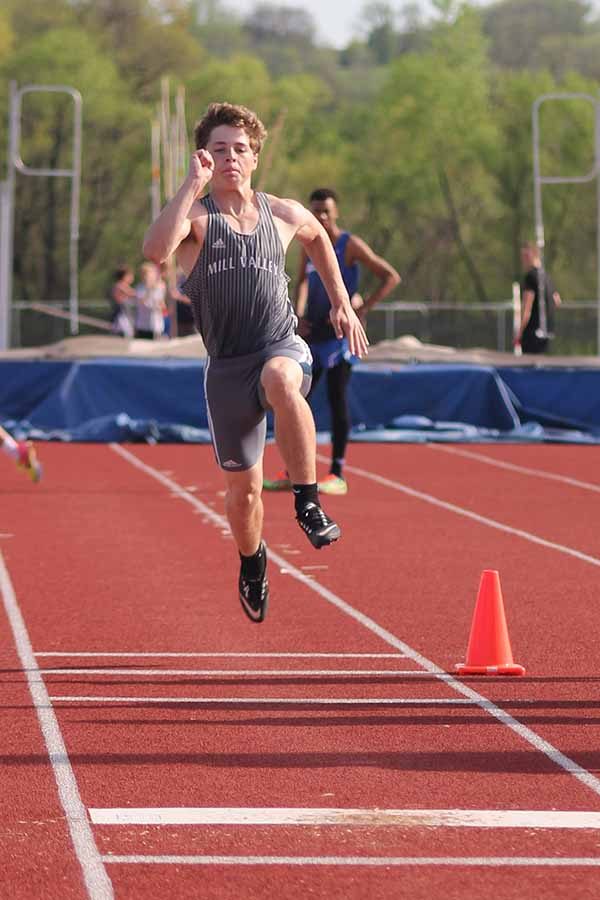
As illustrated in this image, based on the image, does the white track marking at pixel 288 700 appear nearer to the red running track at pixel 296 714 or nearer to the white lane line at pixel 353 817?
the red running track at pixel 296 714

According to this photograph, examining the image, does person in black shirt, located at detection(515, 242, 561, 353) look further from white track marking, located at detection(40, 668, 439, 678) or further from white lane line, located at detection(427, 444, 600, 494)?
white track marking, located at detection(40, 668, 439, 678)

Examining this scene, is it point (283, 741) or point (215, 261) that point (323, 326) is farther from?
point (283, 741)

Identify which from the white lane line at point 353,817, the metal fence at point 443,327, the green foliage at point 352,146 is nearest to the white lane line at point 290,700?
the white lane line at point 353,817

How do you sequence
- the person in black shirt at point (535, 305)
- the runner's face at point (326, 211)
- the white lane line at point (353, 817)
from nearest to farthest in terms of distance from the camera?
1. the white lane line at point (353, 817)
2. the runner's face at point (326, 211)
3. the person in black shirt at point (535, 305)

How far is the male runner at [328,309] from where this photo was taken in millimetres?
12148

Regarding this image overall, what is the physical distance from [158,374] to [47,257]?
132ft

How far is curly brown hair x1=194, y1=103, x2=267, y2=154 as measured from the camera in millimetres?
6465

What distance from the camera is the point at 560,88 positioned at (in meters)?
65.9

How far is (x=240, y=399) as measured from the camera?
656 cm

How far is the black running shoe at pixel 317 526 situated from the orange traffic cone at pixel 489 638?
698 mm

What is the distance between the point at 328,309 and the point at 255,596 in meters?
6.13

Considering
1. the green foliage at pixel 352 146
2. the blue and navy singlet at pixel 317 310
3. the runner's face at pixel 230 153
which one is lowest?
the blue and navy singlet at pixel 317 310

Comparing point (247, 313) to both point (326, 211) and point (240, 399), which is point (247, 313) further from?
point (326, 211)

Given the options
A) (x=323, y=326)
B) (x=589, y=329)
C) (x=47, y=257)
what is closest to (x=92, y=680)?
(x=323, y=326)
